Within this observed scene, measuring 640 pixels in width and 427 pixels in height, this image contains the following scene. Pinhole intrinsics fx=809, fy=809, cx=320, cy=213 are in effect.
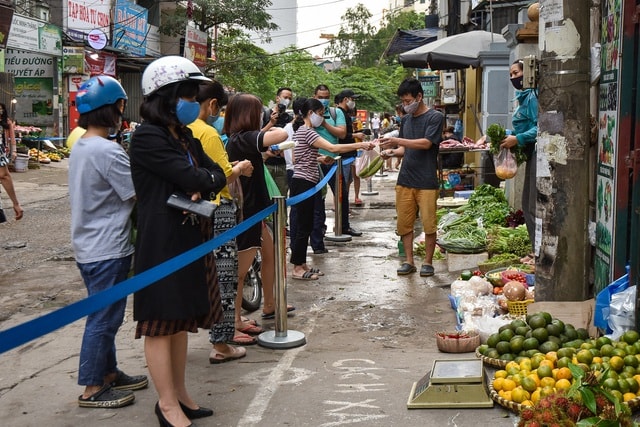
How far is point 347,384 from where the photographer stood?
17.3ft

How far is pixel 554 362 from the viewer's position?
4840 millimetres

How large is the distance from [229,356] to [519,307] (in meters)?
2.36

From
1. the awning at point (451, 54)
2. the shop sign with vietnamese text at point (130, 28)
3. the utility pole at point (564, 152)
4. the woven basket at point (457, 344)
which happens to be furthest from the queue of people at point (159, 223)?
the shop sign with vietnamese text at point (130, 28)

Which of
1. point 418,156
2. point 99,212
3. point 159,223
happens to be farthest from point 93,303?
point 418,156

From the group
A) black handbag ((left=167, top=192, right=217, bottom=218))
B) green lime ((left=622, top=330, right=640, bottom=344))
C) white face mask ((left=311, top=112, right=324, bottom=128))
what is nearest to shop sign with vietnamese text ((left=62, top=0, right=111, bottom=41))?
white face mask ((left=311, top=112, right=324, bottom=128))

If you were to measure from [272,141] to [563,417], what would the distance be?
327 cm

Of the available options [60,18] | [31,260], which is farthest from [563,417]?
[60,18]

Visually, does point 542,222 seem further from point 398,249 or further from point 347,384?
point 398,249

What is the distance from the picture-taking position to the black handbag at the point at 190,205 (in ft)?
13.8

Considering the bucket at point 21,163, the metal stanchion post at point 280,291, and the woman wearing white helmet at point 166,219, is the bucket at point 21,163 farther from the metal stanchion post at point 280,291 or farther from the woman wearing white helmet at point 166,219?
the woman wearing white helmet at point 166,219

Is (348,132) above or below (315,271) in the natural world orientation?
above

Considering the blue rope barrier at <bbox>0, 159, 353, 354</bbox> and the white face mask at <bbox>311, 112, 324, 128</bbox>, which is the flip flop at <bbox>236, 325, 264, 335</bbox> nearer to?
the blue rope barrier at <bbox>0, 159, 353, 354</bbox>

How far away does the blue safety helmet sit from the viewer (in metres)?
4.79

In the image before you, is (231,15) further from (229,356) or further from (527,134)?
(229,356)
